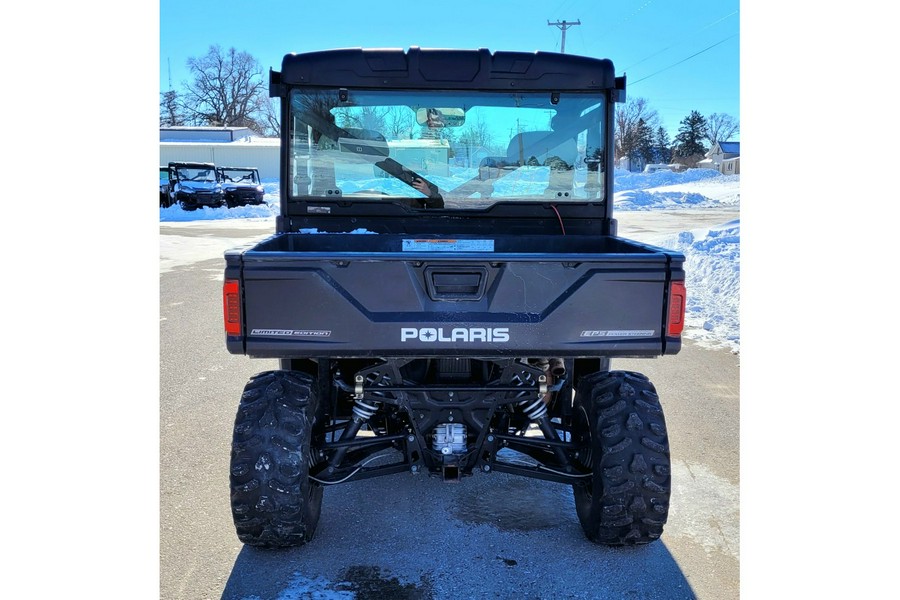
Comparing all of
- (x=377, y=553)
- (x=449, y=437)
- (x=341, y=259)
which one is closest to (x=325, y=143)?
(x=341, y=259)

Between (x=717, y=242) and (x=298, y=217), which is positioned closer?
(x=298, y=217)

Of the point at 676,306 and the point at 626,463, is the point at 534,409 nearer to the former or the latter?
the point at 626,463

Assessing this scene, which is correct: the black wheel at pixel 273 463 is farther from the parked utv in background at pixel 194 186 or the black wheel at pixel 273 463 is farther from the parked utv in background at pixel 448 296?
the parked utv in background at pixel 194 186

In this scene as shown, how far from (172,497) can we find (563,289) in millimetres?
2693

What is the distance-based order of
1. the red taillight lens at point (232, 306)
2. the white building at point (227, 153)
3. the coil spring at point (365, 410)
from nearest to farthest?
the red taillight lens at point (232, 306)
the coil spring at point (365, 410)
the white building at point (227, 153)

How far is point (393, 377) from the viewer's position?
351cm

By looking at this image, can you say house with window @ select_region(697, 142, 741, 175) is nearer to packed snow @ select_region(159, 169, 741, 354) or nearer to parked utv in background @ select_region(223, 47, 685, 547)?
packed snow @ select_region(159, 169, 741, 354)

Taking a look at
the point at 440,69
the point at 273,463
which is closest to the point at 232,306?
the point at 273,463

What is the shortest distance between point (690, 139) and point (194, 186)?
40699 millimetres

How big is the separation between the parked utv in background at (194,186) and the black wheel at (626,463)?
87.9 feet

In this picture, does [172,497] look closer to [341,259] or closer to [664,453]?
[341,259]

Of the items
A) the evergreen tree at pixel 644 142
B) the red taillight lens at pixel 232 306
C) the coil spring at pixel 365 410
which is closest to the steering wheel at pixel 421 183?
the coil spring at pixel 365 410

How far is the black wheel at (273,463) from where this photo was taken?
3.38 meters

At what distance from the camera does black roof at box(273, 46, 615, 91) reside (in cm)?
435
